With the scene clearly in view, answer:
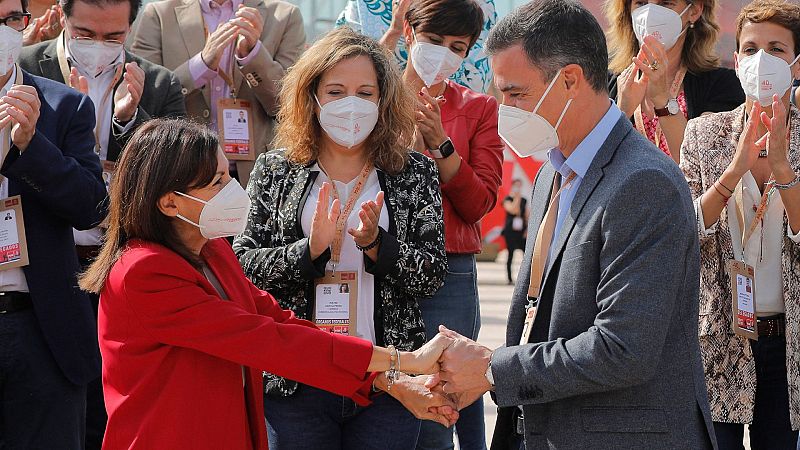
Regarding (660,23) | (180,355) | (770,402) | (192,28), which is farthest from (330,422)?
(192,28)

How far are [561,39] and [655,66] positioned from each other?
1.71 meters

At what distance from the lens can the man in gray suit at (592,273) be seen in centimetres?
281

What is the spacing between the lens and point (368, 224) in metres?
3.76

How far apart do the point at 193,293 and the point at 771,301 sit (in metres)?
2.45

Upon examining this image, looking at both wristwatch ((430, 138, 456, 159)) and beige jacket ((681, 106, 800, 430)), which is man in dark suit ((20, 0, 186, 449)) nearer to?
wristwatch ((430, 138, 456, 159))

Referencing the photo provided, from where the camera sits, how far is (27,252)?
13.5 ft

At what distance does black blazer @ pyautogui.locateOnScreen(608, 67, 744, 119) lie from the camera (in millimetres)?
4848

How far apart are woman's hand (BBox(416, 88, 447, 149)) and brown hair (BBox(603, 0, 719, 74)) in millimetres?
1003

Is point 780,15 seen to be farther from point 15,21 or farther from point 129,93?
point 15,21

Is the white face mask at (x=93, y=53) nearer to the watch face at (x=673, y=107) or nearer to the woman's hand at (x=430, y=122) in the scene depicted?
the woman's hand at (x=430, y=122)

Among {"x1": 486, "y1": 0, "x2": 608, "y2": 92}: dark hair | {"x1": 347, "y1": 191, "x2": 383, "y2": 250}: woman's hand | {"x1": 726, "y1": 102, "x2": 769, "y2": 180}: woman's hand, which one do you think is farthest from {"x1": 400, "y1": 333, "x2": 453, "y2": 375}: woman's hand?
{"x1": 726, "y1": 102, "x2": 769, "y2": 180}: woman's hand

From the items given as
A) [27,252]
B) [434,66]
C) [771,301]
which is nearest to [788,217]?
[771,301]

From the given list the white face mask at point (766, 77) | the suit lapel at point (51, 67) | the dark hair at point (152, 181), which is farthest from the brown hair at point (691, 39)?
the suit lapel at point (51, 67)

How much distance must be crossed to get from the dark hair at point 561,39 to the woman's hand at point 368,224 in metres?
0.91
